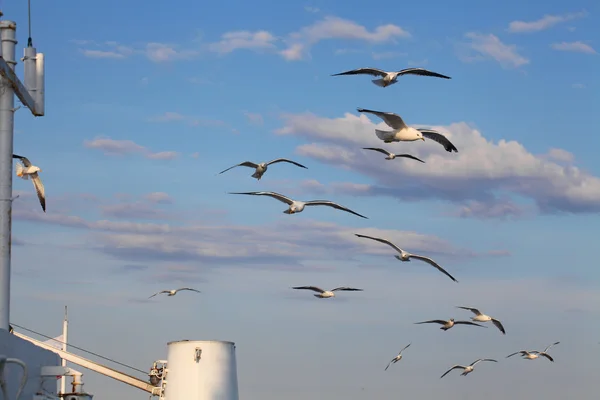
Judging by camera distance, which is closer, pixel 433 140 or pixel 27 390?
pixel 27 390

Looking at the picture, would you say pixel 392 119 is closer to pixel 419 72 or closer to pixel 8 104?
pixel 419 72

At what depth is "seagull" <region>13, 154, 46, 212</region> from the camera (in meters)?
28.8

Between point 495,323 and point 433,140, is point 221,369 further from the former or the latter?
Result: point 495,323

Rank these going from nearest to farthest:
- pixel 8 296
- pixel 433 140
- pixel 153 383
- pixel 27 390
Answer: pixel 27 390 < pixel 8 296 < pixel 153 383 < pixel 433 140

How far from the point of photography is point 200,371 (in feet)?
89.1

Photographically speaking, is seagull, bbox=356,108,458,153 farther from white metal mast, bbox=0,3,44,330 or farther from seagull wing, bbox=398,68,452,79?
white metal mast, bbox=0,3,44,330

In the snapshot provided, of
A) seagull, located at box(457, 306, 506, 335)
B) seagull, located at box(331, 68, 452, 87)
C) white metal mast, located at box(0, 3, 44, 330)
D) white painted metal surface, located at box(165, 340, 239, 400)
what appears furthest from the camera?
seagull, located at box(457, 306, 506, 335)

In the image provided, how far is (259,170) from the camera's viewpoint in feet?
135

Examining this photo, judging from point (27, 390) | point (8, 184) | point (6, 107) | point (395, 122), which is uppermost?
point (395, 122)

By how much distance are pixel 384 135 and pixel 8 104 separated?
1479 cm

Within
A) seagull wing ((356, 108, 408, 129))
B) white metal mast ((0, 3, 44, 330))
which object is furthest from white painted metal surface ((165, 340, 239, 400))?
seagull wing ((356, 108, 408, 129))

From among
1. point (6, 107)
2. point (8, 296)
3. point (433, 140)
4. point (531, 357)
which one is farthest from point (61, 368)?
point (531, 357)

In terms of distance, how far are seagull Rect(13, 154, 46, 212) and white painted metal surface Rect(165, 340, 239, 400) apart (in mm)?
5861

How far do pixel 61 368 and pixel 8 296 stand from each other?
3.22m
